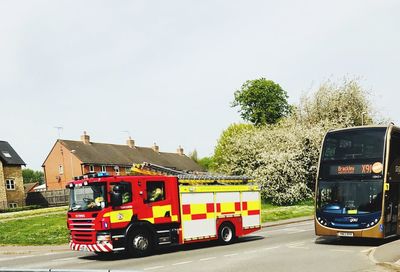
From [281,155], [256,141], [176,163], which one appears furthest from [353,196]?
[176,163]

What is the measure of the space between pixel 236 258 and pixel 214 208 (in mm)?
3441

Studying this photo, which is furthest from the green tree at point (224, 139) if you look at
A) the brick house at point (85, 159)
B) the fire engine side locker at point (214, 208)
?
the fire engine side locker at point (214, 208)

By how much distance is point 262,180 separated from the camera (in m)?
41.1

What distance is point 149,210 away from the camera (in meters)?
14.9

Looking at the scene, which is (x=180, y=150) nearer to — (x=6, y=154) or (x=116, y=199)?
(x=6, y=154)

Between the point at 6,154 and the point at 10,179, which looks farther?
the point at 6,154

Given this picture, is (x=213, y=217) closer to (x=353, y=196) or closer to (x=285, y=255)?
(x=285, y=255)

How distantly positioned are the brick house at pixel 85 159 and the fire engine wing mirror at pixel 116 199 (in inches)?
1781

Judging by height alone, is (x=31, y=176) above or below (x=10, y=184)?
below

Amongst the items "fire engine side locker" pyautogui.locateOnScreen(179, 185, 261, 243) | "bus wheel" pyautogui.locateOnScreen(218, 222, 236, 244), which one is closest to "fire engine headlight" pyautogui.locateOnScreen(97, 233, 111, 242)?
"fire engine side locker" pyautogui.locateOnScreen(179, 185, 261, 243)

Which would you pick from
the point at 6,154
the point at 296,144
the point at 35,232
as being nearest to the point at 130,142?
the point at 6,154

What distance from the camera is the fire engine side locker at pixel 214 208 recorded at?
15.9 meters

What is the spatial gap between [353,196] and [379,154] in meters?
1.64

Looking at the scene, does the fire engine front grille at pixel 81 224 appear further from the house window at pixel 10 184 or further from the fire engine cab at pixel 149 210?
the house window at pixel 10 184
